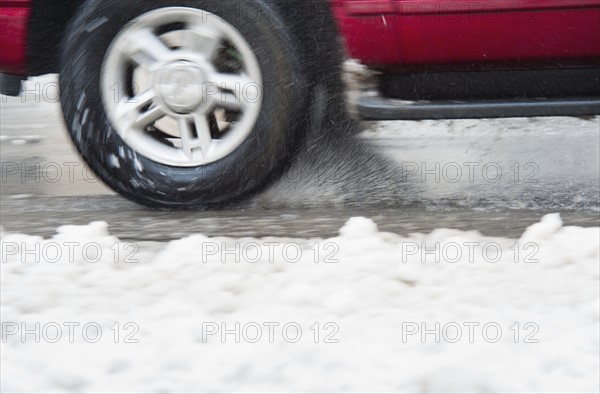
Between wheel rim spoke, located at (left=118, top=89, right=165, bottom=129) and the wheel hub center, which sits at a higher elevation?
the wheel hub center

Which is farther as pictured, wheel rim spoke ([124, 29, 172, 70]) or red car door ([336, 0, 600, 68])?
wheel rim spoke ([124, 29, 172, 70])

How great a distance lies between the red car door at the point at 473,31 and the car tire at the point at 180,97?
27 centimetres

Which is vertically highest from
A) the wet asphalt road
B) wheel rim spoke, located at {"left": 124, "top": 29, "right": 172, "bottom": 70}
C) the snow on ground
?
wheel rim spoke, located at {"left": 124, "top": 29, "right": 172, "bottom": 70}

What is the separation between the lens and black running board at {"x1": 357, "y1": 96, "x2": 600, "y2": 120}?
2760 millimetres

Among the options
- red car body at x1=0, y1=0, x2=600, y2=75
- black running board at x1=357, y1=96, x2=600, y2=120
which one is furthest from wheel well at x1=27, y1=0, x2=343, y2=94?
black running board at x1=357, y1=96, x2=600, y2=120

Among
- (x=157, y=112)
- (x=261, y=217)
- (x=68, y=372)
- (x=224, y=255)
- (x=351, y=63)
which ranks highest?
(x=351, y=63)

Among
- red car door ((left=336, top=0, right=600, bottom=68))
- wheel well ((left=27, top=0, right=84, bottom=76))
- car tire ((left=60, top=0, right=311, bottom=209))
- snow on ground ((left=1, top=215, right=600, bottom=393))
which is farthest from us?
wheel well ((left=27, top=0, right=84, bottom=76))

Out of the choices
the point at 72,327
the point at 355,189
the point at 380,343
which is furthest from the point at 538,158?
the point at 72,327

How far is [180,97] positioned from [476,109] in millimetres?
1009

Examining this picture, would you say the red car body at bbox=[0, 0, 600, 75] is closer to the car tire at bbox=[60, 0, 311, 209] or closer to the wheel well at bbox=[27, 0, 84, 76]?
the car tire at bbox=[60, 0, 311, 209]

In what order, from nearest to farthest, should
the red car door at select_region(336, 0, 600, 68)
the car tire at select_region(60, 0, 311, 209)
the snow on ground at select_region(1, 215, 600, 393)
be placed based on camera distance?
the snow on ground at select_region(1, 215, 600, 393) → the red car door at select_region(336, 0, 600, 68) → the car tire at select_region(60, 0, 311, 209)

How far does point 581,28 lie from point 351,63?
0.76m

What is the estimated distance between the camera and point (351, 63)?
2.87 meters

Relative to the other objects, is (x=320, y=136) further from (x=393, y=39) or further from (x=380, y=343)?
(x=380, y=343)
